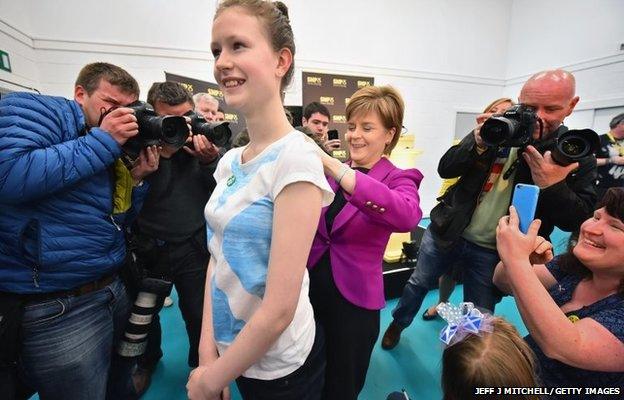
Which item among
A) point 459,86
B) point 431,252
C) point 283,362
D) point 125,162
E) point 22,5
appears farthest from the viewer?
point 459,86

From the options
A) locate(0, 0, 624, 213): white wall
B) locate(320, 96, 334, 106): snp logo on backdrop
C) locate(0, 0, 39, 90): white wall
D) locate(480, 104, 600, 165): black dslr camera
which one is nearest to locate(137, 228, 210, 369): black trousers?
locate(480, 104, 600, 165): black dslr camera

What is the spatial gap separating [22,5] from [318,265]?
15.4 ft

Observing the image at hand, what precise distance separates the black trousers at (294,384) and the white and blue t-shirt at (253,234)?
0.04 m

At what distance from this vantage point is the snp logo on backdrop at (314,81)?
4.58m

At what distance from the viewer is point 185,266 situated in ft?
5.23

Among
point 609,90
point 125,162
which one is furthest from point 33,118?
point 609,90

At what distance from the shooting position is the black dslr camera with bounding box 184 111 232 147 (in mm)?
1425

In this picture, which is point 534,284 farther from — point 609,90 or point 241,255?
point 609,90

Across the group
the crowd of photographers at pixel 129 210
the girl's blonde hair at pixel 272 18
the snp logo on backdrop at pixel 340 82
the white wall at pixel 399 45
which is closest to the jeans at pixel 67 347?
the crowd of photographers at pixel 129 210

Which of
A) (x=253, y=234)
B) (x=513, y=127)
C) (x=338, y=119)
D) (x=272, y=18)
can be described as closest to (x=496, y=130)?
(x=513, y=127)

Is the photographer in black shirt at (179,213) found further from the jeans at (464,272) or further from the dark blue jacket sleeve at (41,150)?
the jeans at (464,272)

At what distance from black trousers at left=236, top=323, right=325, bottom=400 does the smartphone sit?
79 centimetres

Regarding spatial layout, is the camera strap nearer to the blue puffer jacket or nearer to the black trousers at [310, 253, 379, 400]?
the black trousers at [310, 253, 379, 400]

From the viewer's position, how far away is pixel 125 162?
1242 millimetres
